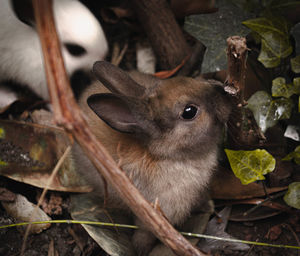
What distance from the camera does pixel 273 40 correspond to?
7.34 feet

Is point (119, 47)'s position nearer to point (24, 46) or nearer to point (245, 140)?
point (24, 46)

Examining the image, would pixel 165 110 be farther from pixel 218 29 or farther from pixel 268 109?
pixel 218 29

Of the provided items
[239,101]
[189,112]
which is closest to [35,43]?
[189,112]

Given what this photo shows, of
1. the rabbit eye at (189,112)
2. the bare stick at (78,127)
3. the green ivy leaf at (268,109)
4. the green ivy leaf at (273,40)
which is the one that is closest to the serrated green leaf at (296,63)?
the green ivy leaf at (273,40)

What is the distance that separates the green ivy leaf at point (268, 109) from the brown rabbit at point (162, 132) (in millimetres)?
230

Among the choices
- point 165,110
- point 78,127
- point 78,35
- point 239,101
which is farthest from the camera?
point 78,35

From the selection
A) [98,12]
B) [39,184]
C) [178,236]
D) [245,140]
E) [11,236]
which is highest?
[98,12]

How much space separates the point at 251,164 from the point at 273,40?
0.79 metres

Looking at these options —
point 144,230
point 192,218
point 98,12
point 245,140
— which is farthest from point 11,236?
point 98,12

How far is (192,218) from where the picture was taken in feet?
8.66

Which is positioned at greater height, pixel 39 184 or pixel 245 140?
pixel 245 140

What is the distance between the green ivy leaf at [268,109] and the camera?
7.38 ft

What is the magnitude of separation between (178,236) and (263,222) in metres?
1.13

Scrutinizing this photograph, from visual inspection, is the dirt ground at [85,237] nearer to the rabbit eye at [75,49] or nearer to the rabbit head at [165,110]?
the rabbit head at [165,110]
